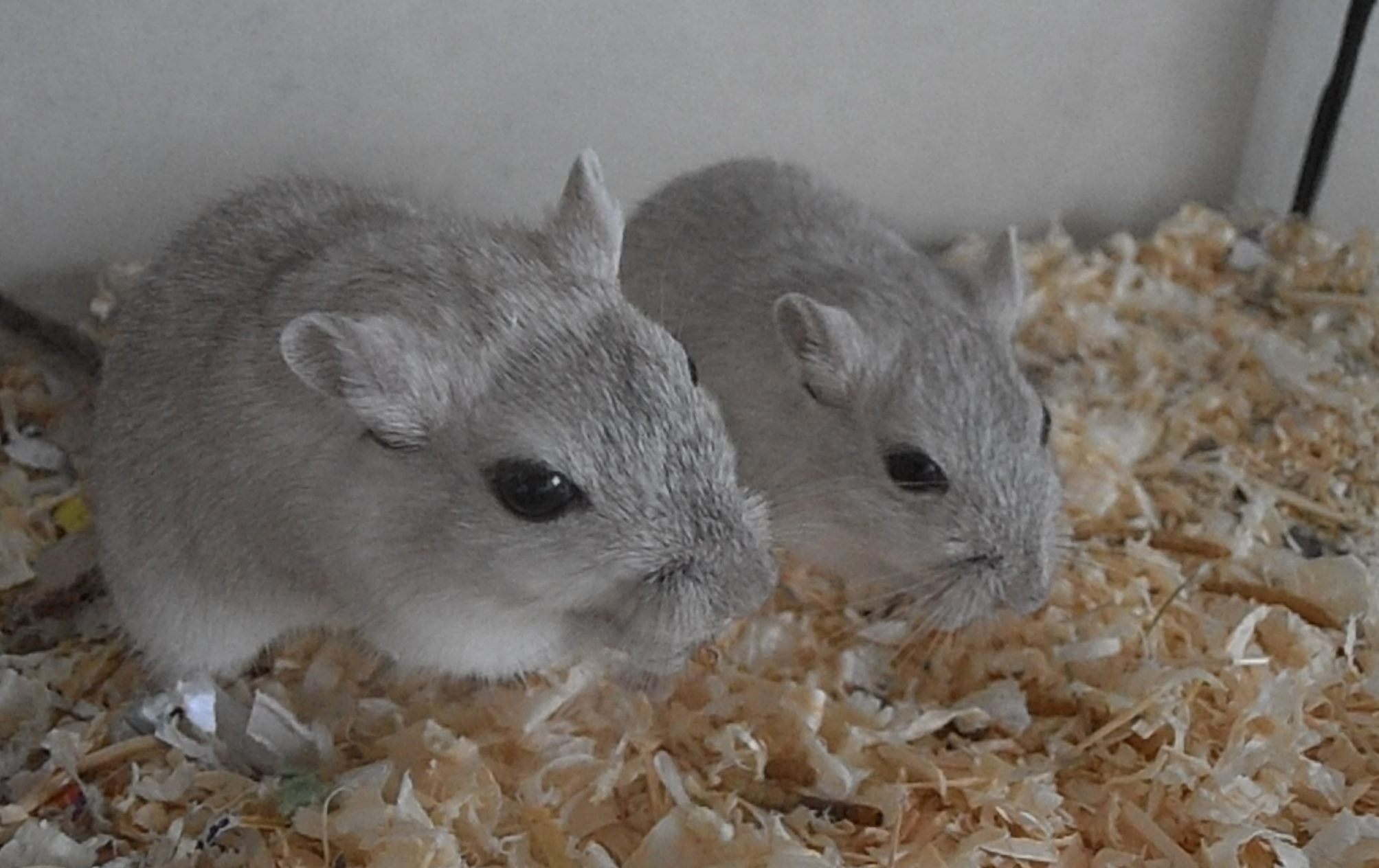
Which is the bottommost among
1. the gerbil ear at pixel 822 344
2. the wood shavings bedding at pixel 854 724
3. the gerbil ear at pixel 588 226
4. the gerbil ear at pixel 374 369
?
the wood shavings bedding at pixel 854 724

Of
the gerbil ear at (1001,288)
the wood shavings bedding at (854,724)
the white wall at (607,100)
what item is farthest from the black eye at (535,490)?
the white wall at (607,100)

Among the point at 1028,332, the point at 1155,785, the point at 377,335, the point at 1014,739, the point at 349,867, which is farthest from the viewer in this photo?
the point at 1028,332

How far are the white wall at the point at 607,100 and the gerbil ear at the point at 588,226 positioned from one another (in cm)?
87

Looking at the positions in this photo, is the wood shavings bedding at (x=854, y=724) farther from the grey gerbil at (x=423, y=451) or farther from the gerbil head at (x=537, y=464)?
the gerbil head at (x=537, y=464)

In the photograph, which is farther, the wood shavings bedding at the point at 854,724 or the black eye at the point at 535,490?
the wood shavings bedding at the point at 854,724

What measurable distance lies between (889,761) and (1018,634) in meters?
0.40

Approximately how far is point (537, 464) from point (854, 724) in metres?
0.79

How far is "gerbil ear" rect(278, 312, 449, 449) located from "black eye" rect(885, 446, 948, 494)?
2.66 feet

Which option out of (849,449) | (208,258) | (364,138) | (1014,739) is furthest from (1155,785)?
(364,138)

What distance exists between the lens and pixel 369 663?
7.97ft

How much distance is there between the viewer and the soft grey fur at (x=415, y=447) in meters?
1.84

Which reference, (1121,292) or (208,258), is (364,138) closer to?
(208,258)

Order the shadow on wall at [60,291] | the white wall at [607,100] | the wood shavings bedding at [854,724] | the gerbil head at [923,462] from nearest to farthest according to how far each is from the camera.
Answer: the wood shavings bedding at [854,724] < the gerbil head at [923,462] < the white wall at [607,100] < the shadow on wall at [60,291]

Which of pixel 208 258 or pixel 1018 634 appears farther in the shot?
pixel 1018 634
